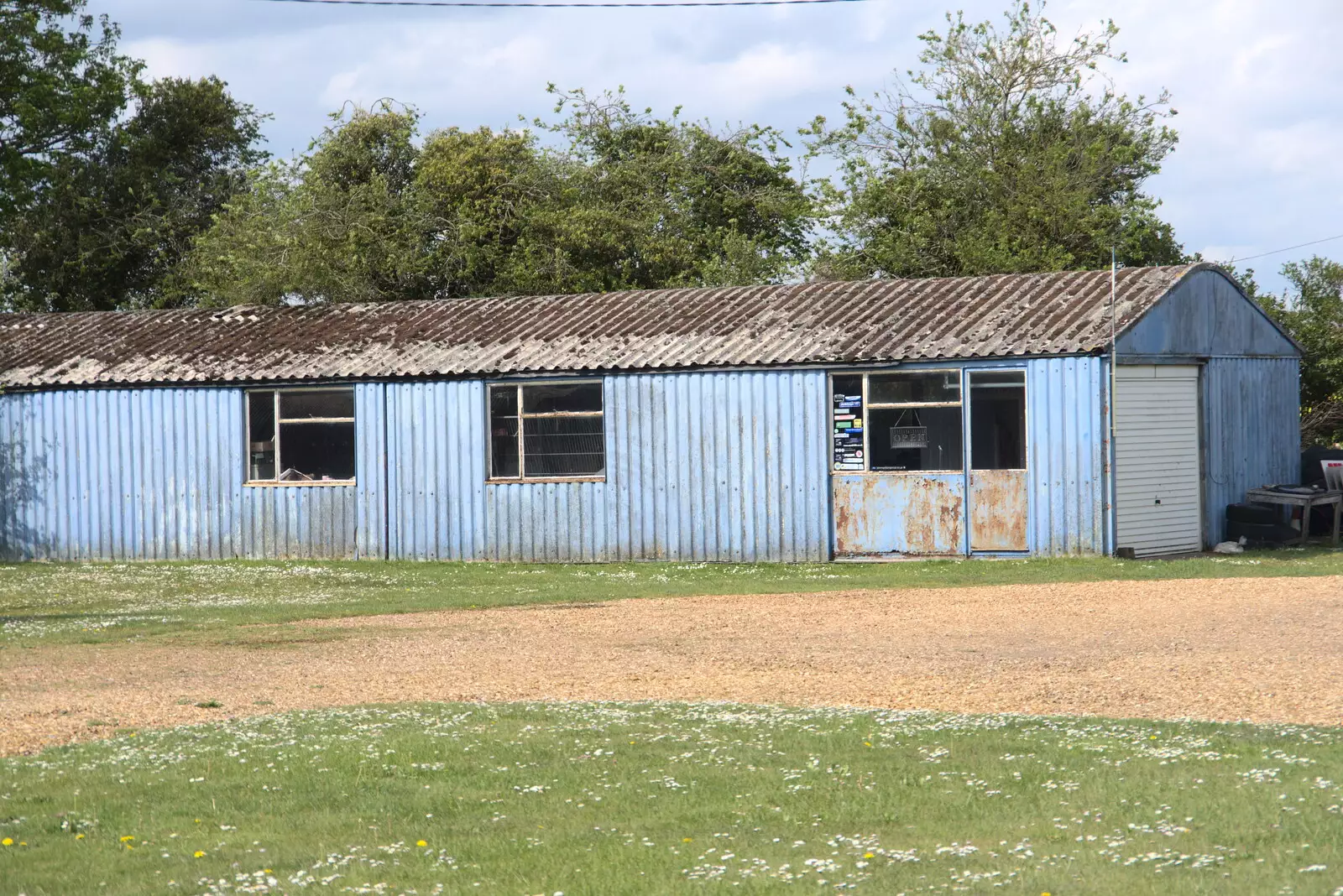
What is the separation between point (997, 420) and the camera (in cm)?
2264

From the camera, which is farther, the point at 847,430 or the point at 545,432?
the point at 545,432

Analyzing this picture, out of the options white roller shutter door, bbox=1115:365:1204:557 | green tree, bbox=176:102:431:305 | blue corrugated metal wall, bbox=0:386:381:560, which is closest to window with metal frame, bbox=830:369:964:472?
white roller shutter door, bbox=1115:365:1204:557

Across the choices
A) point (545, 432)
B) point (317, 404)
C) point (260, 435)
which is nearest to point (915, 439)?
point (545, 432)

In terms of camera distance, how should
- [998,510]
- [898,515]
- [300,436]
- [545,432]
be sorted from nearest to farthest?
[998,510]
[898,515]
[545,432]
[300,436]

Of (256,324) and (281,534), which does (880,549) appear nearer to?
(281,534)

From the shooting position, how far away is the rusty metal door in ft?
73.7

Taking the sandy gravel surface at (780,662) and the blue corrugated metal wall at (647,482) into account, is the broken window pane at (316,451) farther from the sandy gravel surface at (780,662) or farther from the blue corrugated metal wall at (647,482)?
the sandy gravel surface at (780,662)

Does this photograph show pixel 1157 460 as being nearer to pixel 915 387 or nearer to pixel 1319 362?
pixel 915 387

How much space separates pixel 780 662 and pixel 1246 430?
1525 cm

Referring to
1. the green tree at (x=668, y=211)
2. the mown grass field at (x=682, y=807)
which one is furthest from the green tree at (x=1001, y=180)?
the mown grass field at (x=682, y=807)

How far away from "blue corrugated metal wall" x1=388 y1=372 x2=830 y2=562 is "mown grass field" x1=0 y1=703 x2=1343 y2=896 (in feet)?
45.0

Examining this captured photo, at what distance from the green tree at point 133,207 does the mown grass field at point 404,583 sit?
24.8m

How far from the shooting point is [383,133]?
44.6 m

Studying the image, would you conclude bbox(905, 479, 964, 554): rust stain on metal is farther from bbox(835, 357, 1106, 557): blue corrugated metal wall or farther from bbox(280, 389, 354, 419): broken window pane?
bbox(280, 389, 354, 419): broken window pane
